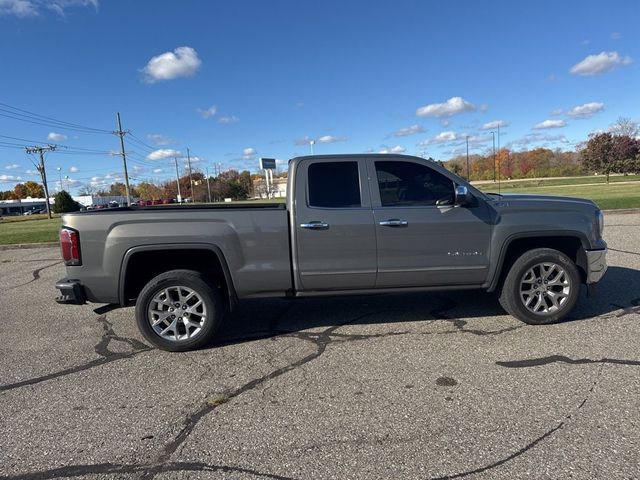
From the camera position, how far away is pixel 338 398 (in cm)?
346

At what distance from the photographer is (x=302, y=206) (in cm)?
465

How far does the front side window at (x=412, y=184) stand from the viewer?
4.80 m

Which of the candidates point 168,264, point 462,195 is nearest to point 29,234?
point 168,264

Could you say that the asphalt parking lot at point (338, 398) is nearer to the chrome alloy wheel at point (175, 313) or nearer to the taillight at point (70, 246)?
the chrome alloy wheel at point (175, 313)

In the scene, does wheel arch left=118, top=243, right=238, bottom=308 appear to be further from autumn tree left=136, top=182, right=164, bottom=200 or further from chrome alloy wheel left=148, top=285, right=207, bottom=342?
autumn tree left=136, top=182, right=164, bottom=200

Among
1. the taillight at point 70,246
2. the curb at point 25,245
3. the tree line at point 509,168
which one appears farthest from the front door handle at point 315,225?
the tree line at point 509,168

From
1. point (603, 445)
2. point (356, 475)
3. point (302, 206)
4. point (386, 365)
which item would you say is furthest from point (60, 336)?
point (603, 445)

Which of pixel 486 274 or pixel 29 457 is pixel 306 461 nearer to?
pixel 29 457

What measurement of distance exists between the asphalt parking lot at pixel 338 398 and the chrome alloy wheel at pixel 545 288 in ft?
0.98

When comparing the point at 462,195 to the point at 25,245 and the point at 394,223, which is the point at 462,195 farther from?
the point at 25,245

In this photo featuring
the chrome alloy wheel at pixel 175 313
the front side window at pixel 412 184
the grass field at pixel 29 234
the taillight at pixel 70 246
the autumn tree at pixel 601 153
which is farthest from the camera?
the autumn tree at pixel 601 153

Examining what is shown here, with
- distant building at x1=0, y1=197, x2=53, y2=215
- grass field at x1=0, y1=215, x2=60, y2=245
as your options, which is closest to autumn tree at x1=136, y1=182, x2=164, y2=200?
distant building at x1=0, y1=197, x2=53, y2=215

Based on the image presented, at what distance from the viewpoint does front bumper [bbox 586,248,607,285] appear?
16.0 ft

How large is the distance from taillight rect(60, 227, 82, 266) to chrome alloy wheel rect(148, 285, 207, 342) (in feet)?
2.82
